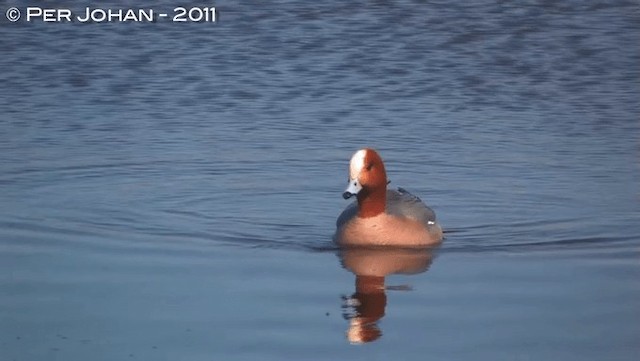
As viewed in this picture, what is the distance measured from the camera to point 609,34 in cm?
1922

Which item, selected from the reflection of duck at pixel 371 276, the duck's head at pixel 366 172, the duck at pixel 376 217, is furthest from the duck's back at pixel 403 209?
the reflection of duck at pixel 371 276

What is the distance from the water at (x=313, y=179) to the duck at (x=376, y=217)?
0.51 feet

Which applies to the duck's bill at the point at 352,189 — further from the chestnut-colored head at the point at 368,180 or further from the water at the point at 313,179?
the water at the point at 313,179

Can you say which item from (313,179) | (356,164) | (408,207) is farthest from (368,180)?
(313,179)

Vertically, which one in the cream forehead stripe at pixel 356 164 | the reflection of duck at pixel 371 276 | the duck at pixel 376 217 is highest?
the cream forehead stripe at pixel 356 164

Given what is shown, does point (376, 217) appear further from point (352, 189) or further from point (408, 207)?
point (352, 189)

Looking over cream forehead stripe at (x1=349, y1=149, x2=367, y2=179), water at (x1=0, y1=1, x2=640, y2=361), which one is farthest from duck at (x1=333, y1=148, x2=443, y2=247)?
water at (x1=0, y1=1, x2=640, y2=361)

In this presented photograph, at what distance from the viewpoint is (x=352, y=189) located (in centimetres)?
1103

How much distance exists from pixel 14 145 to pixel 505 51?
6737 mm

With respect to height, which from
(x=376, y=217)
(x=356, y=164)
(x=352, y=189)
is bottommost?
(x=376, y=217)

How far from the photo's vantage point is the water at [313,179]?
8.66 metres

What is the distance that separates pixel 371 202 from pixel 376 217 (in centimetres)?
15

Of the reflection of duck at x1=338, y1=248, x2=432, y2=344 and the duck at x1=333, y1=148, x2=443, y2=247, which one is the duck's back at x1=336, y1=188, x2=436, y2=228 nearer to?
the duck at x1=333, y1=148, x2=443, y2=247

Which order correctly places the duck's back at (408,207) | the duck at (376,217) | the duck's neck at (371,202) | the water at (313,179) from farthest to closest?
the duck's neck at (371,202)
the duck's back at (408,207)
the duck at (376,217)
the water at (313,179)
